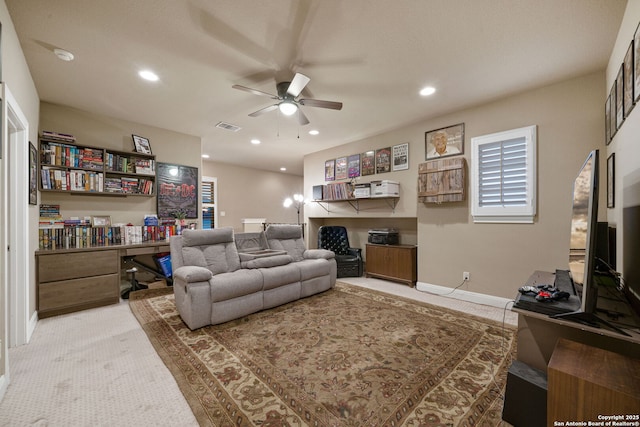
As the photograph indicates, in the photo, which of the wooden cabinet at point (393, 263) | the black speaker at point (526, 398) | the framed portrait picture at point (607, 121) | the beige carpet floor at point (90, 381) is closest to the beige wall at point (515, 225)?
the framed portrait picture at point (607, 121)

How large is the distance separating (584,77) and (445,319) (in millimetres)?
2976

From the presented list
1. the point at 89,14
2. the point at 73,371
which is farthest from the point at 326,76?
the point at 73,371

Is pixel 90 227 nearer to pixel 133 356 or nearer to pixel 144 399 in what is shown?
pixel 133 356

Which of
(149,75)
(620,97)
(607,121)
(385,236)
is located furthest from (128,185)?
(607,121)

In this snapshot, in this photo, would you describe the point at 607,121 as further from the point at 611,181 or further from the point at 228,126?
the point at 228,126

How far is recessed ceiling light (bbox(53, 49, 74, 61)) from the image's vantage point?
7.57 ft

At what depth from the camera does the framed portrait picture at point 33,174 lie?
2.68 meters

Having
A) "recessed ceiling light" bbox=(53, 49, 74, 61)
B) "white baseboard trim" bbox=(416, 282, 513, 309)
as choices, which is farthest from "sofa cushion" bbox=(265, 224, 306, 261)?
"recessed ceiling light" bbox=(53, 49, 74, 61)

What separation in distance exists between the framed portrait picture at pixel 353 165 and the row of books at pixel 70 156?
400 cm

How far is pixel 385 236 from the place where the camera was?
466cm

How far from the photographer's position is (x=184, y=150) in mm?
4641

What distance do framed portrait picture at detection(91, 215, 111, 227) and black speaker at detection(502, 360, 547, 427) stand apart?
15.9 feet

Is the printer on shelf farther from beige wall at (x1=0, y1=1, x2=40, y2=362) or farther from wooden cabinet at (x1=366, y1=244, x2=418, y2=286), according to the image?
beige wall at (x1=0, y1=1, x2=40, y2=362)

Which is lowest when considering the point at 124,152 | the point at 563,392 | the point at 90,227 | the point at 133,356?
the point at 133,356
